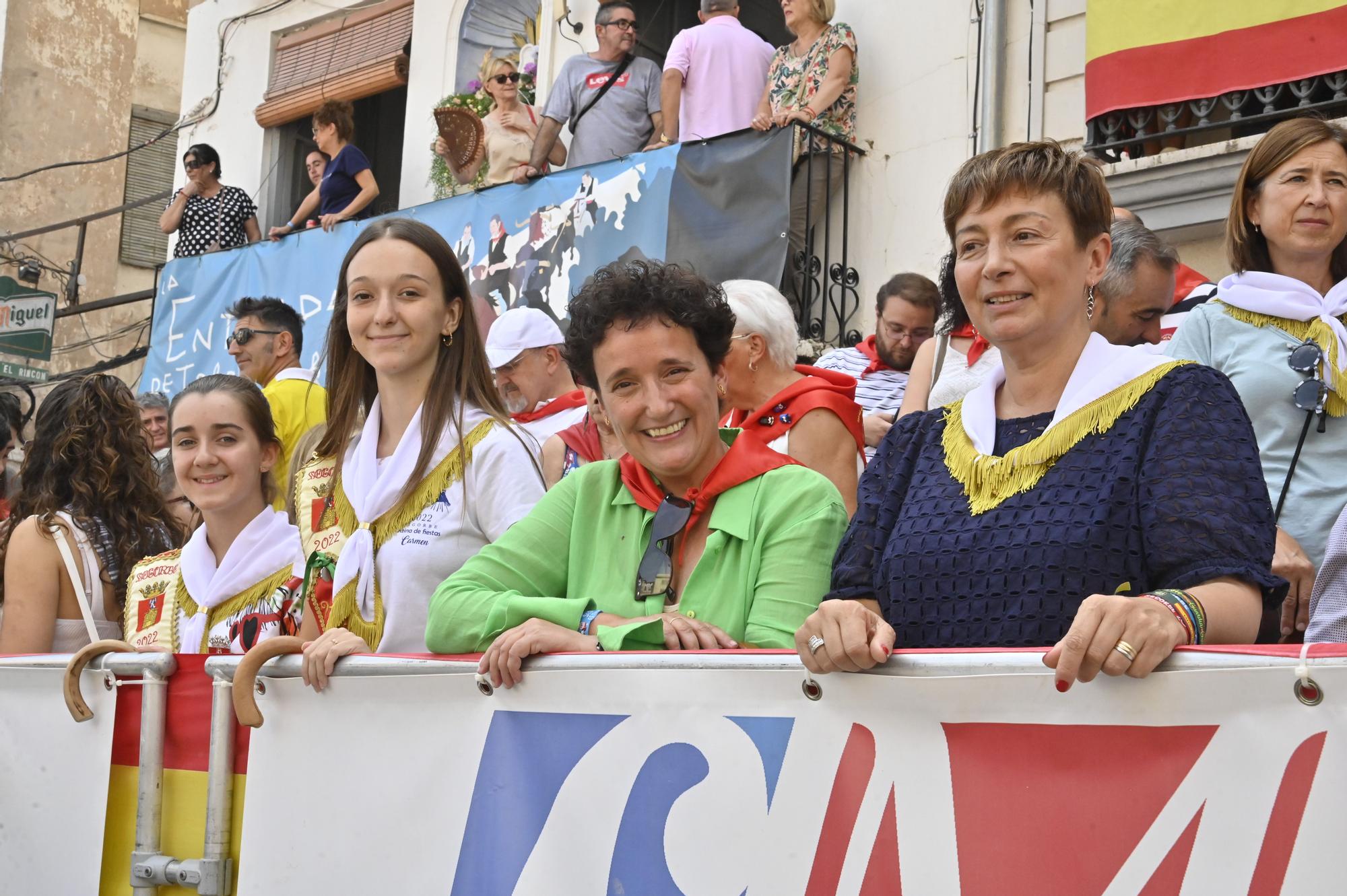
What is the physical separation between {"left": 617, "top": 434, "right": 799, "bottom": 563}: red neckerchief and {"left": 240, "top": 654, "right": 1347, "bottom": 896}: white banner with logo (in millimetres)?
460

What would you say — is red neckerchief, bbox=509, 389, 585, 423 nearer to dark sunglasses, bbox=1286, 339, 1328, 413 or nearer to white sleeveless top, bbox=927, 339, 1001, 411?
white sleeveless top, bbox=927, 339, 1001, 411

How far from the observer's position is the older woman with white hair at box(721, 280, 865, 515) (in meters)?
4.18

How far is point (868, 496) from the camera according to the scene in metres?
2.74

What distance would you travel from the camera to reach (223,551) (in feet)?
14.0

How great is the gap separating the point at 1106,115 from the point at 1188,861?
6.37m

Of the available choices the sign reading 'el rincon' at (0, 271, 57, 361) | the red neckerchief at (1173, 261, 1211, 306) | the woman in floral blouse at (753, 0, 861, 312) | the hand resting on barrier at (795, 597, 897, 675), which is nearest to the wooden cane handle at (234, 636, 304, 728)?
the hand resting on barrier at (795, 597, 897, 675)

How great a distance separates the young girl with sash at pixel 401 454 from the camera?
→ 3.47 metres

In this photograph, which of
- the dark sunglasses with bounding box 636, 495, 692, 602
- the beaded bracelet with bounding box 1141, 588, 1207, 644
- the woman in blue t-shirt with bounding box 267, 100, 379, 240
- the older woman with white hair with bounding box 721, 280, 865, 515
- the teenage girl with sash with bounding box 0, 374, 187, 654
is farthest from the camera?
the woman in blue t-shirt with bounding box 267, 100, 379, 240

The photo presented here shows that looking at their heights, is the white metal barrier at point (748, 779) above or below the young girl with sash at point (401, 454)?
below

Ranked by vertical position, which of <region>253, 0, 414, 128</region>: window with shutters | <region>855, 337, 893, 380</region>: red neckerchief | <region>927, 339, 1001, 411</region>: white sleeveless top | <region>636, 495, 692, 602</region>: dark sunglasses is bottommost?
<region>636, 495, 692, 602</region>: dark sunglasses

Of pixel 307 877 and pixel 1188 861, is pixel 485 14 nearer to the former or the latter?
pixel 307 877

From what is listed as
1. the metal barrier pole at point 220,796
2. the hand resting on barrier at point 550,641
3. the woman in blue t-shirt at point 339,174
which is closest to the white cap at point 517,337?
the metal barrier pole at point 220,796

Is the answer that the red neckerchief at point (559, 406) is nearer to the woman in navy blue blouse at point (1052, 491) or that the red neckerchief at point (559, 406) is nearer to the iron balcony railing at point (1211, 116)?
the woman in navy blue blouse at point (1052, 491)

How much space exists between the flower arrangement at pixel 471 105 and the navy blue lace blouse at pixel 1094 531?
893 centimetres
